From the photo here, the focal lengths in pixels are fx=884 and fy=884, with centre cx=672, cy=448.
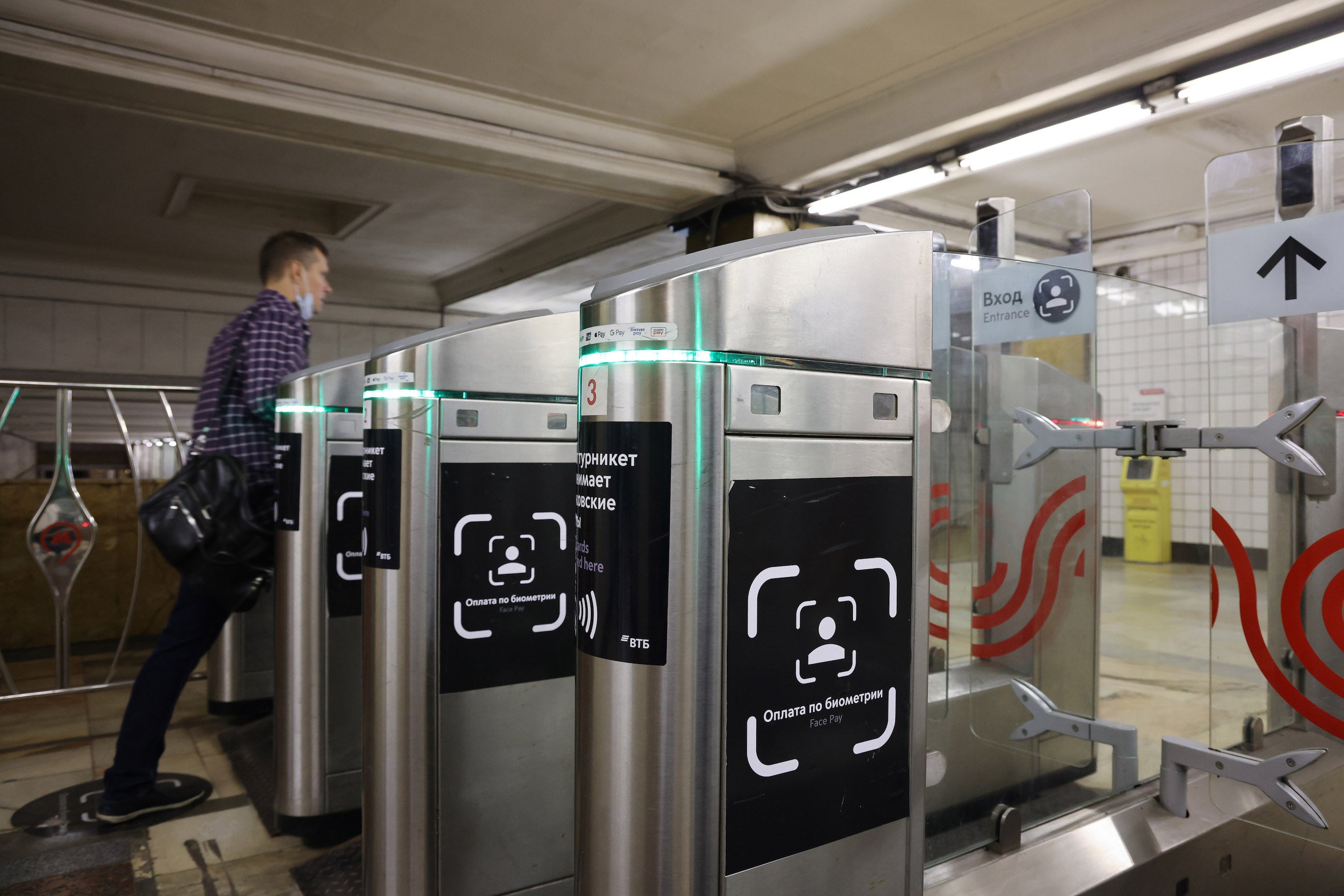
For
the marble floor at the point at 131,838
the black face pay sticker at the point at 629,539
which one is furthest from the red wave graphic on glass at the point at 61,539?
the black face pay sticker at the point at 629,539

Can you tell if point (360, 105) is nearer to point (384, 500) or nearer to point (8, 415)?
point (8, 415)

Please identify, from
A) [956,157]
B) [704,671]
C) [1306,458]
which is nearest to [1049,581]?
[1306,458]

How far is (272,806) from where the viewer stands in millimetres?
2564

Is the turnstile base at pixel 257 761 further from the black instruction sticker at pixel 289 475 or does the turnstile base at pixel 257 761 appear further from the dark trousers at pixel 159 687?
the black instruction sticker at pixel 289 475

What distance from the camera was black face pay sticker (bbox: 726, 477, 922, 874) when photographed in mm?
1111

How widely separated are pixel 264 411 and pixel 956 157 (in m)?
3.56

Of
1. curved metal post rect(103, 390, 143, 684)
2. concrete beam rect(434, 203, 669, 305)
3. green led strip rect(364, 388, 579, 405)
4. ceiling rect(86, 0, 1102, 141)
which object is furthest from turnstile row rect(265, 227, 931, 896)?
concrete beam rect(434, 203, 669, 305)

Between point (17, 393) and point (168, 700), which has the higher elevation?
point (17, 393)

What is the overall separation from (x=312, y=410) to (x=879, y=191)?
12.3 feet

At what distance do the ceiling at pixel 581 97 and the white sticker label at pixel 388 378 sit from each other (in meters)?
2.29

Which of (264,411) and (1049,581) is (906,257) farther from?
(264,411)

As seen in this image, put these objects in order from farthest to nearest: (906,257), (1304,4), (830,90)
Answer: (830,90) < (1304,4) < (906,257)

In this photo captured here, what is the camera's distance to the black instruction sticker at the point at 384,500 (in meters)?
1.78

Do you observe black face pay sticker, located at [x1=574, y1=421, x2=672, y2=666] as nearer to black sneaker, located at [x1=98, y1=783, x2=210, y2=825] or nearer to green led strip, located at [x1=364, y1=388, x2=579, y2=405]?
green led strip, located at [x1=364, y1=388, x2=579, y2=405]
